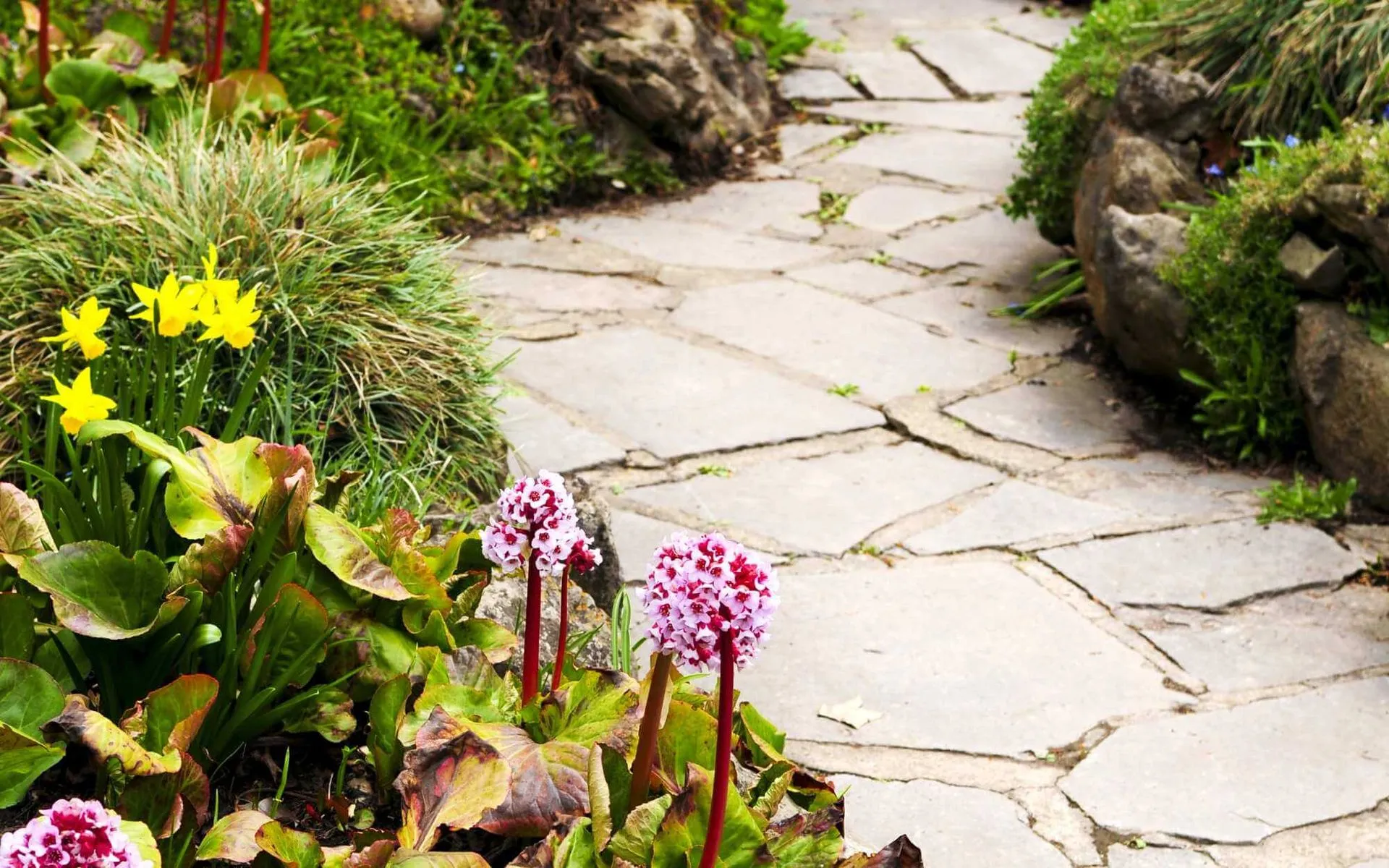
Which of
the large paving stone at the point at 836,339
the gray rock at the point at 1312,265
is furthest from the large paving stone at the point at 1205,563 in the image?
the large paving stone at the point at 836,339

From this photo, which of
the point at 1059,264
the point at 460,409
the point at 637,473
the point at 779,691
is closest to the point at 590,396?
the point at 637,473

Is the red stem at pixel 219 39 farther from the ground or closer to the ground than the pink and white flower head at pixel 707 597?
closer to the ground

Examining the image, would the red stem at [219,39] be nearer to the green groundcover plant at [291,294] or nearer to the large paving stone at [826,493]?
the green groundcover plant at [291,294]

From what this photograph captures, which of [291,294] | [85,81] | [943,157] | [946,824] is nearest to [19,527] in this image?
[291,294]

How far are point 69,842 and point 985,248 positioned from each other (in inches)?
184

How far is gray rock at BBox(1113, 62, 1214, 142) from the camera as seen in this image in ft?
15.2

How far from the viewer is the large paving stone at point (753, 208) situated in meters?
5.67

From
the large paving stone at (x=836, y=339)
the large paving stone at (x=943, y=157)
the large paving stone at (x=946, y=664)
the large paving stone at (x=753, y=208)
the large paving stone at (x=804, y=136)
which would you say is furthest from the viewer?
the large paving stone at (x=804, y=136)

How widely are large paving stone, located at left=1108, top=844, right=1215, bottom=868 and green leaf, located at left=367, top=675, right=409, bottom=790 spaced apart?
121 centimetres

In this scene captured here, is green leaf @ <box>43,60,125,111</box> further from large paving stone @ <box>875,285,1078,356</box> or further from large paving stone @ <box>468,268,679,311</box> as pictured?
large paving stone @ <box>875,285,1078,356</box>

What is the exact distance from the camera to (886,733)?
2.75m

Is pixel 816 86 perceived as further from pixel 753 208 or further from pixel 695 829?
pixel 695 829

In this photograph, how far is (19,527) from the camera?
1910 mm

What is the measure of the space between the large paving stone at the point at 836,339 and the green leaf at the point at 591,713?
2506mm
